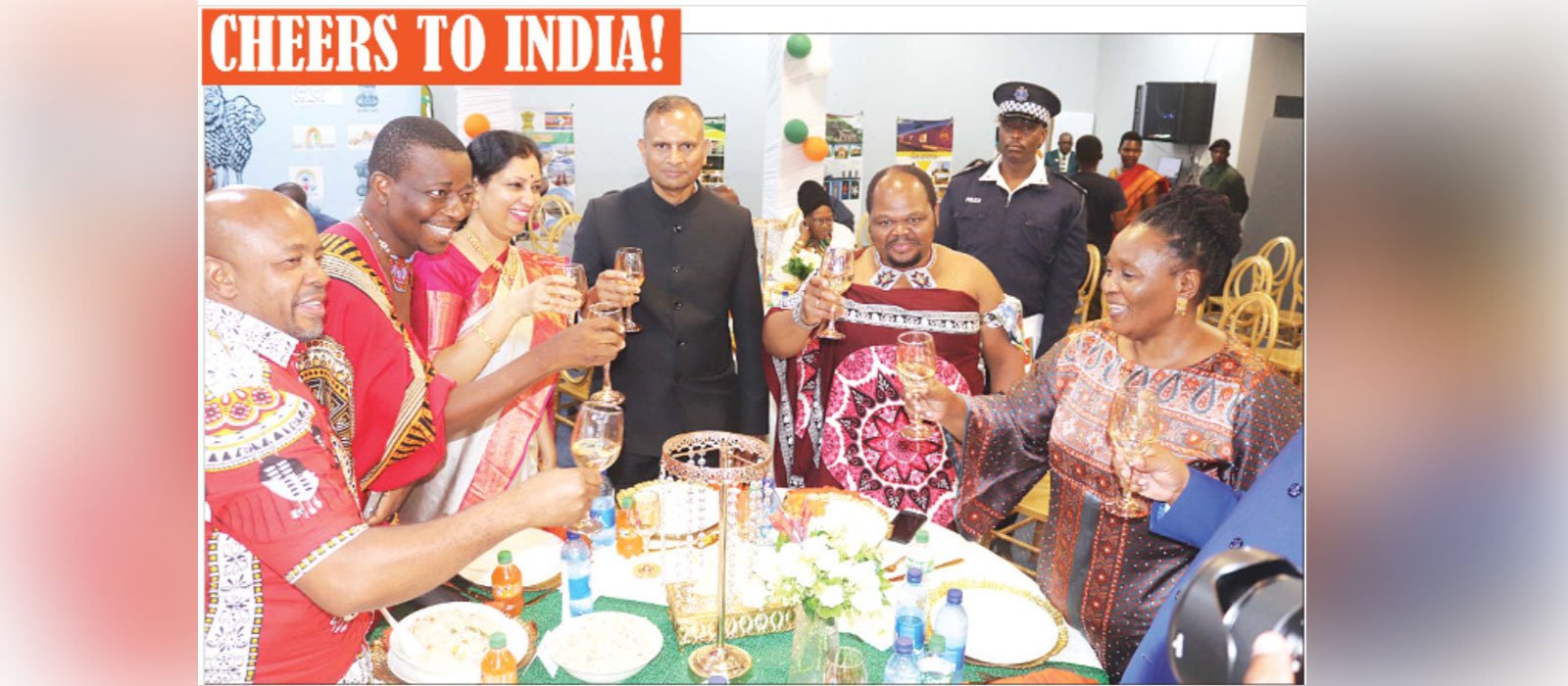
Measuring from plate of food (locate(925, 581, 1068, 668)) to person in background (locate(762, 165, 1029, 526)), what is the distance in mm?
901

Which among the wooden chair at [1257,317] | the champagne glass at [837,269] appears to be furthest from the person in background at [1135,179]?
the champagne glass at [837,269]

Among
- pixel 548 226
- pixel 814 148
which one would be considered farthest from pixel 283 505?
pixel 548 226

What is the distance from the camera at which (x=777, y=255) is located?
15.4 feet

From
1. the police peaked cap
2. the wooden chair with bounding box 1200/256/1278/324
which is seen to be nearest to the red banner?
the police peaked cap

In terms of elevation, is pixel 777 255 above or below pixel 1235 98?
below

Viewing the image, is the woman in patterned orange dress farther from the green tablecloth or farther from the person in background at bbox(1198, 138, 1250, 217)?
the person in background at bbox(1198, 138, 1250, 217)

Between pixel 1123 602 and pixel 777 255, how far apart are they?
288 cm

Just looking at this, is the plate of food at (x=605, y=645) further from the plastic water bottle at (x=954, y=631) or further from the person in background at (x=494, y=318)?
the person in background at (x=494, y=318)

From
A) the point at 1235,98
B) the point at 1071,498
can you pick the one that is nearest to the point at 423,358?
the point at 1071,498

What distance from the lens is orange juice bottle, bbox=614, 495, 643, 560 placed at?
1.99m

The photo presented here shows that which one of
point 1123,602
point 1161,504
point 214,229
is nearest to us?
point 214,229

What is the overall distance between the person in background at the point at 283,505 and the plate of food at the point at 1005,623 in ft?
2.42
